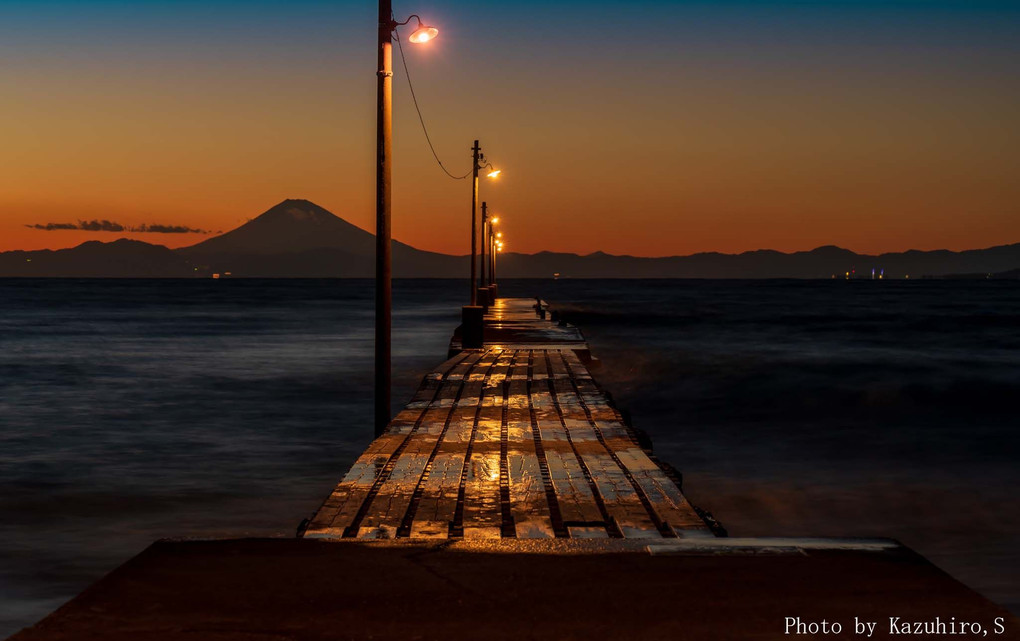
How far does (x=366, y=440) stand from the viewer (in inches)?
858

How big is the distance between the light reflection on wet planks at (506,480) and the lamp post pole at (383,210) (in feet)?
1.68

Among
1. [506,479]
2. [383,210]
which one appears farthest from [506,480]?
[383,210]

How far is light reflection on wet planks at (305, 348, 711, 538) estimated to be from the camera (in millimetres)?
7707

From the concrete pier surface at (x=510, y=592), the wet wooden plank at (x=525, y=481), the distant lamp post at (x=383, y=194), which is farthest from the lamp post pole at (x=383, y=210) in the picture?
the concrete pier surface at (x=510, y=592)

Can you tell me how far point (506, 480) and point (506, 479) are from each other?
0.05 meters

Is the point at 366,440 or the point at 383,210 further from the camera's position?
the point at 366,440

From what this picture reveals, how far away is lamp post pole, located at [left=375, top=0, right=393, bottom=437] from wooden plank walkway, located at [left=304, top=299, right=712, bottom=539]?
1.54 feet

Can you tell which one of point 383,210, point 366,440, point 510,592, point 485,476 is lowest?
point 366,440

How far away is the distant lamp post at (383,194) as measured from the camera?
13.6m

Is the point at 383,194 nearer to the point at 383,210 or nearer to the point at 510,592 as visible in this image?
the point at 383,210

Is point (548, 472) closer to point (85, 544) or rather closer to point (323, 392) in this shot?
point (85, 544)

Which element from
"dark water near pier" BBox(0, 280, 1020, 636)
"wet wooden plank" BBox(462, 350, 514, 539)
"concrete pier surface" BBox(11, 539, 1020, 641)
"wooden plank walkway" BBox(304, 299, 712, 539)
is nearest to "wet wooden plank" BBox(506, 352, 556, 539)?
"wooden plank walkway" BBox(304, 299, 712, 539)

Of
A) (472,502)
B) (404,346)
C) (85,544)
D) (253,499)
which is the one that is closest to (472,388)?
(253,499)

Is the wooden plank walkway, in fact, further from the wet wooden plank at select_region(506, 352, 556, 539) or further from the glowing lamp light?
the glowing lamp light
